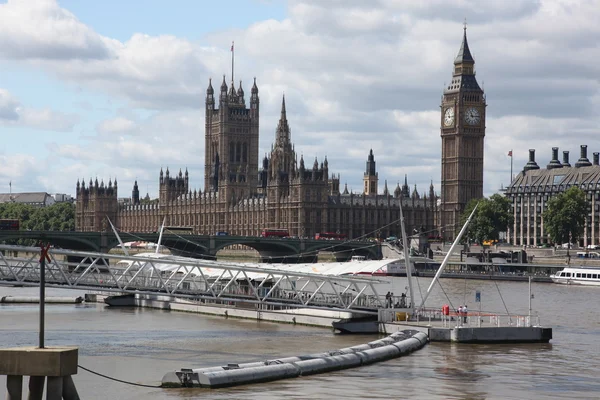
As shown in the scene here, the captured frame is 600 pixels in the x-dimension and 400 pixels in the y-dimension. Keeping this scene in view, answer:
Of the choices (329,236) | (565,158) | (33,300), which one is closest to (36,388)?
(33,300)

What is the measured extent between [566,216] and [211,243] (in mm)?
42659

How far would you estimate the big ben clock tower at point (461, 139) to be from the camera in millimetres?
178375

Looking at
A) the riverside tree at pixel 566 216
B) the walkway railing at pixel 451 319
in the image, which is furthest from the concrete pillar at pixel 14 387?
the riverside tree at pixel 566 216

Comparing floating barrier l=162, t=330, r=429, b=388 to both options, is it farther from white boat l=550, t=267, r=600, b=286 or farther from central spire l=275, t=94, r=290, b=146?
central spire l=275, t=94, r=290, b=146

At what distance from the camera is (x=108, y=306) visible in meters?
70.4

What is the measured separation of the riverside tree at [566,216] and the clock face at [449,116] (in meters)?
38.0

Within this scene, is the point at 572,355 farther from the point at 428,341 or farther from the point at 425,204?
the point at 425,204

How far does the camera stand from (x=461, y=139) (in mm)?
178750

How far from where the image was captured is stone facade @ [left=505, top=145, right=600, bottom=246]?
154 m

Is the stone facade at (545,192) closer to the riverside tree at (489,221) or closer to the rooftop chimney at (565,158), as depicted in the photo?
the rooftop chimney at (565,158)

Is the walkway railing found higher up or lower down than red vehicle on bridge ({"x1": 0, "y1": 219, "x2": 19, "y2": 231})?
lower down

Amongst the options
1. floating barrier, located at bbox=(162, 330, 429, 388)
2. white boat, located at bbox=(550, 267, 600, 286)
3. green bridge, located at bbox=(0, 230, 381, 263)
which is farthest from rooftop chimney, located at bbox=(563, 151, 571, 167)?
floating barrier, located at bbox=(162, 330, 429, 388)

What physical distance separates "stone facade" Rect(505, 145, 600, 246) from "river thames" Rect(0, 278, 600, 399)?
289 ft

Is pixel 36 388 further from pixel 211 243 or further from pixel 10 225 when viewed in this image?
pixel 10 225
